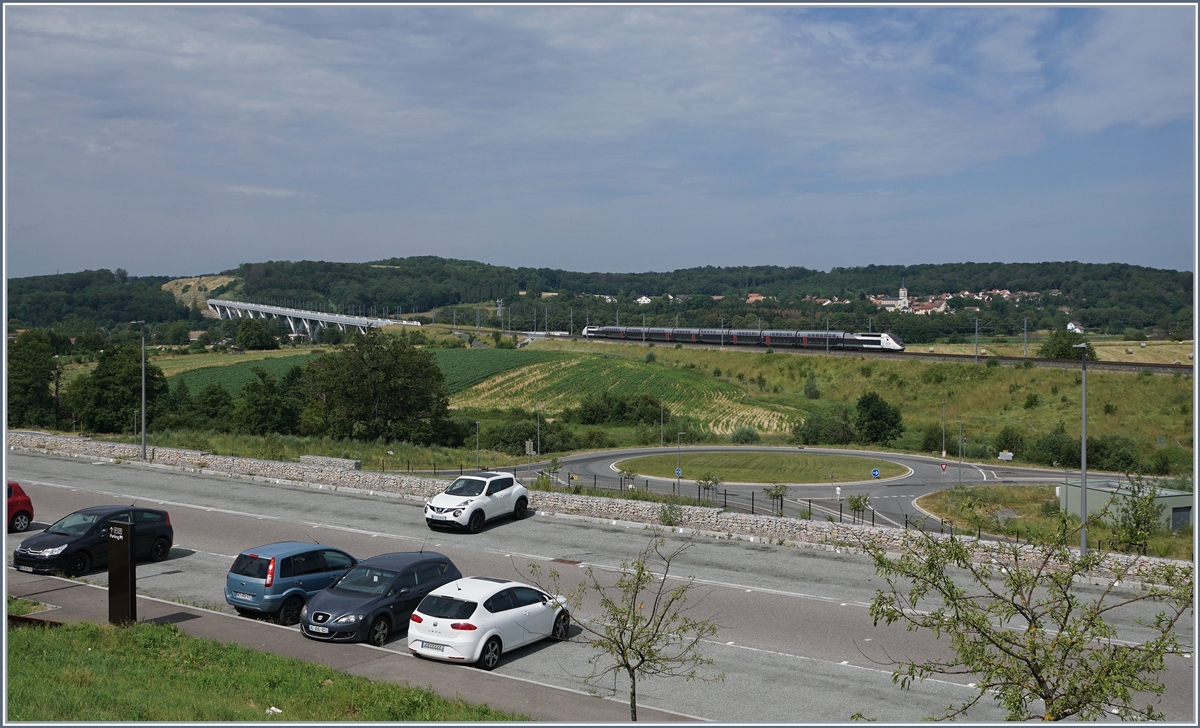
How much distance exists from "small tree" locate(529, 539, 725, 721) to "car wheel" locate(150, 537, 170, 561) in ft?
29.2

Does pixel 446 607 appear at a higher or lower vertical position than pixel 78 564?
higher

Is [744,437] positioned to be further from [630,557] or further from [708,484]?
[630,557]

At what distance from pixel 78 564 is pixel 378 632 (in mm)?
8495

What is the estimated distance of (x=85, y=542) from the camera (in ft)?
64.9

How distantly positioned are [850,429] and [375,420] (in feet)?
117

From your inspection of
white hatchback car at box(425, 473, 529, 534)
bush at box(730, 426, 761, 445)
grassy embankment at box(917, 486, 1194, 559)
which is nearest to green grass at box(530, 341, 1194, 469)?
bush at box(730, 426, 761, 445)

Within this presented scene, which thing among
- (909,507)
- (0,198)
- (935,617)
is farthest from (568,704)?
(909,507)

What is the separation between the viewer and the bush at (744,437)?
69.8 m

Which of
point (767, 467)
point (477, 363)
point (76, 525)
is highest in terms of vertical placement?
point (477, 363)

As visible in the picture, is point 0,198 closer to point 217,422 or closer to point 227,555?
point 227,555

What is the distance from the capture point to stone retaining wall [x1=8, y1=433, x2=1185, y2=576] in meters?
22.5

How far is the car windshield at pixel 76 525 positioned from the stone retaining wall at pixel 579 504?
10186 mm

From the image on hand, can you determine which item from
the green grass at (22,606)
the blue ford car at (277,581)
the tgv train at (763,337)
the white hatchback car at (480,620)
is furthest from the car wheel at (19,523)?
the tgv train at (763,337)

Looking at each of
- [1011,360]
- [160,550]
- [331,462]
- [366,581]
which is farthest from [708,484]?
[1011,360]
